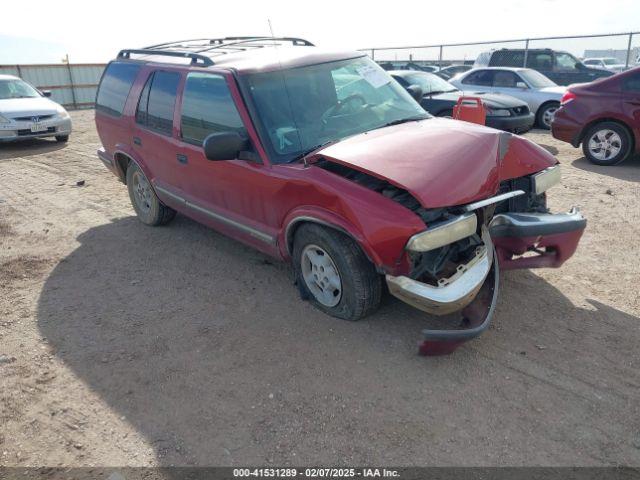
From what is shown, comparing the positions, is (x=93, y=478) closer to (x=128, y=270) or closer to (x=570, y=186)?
(x=128, y=270)

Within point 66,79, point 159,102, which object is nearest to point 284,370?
point 159,102

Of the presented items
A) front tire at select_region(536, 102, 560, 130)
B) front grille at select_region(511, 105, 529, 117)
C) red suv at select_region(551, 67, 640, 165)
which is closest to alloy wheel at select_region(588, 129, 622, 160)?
red suv at select_region(551, 67, 640, 165)

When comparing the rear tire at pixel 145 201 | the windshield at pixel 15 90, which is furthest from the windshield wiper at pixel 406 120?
the windshield at pixel 15 90

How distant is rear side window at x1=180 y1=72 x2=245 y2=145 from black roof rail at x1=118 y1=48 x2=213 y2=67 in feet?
0.40

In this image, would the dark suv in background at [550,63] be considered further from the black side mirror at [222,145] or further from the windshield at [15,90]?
the black side mirror at [222,145]

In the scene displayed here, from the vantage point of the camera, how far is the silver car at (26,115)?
10.9 metres

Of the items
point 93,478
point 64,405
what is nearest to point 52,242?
point 64,405

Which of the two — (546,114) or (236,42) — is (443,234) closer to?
(236,42)

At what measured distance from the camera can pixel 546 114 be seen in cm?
1201

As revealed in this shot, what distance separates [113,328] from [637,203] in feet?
20.1

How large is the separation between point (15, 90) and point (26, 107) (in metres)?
1.22

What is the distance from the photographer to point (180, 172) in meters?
5.01

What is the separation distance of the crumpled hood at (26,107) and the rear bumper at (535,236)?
11.0 meters

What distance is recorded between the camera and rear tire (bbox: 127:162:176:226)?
588cm
